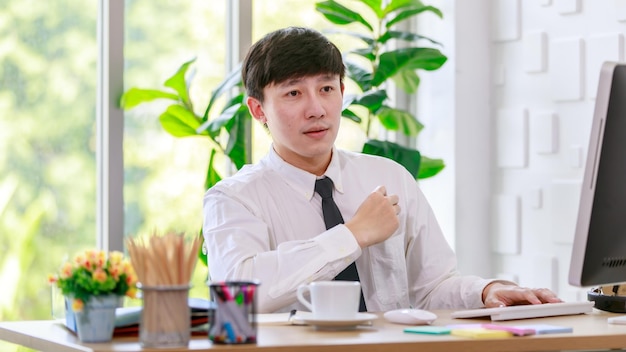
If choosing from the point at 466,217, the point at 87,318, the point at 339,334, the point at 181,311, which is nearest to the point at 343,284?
the point at 339,334

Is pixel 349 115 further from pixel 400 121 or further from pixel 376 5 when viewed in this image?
pixel 376 5

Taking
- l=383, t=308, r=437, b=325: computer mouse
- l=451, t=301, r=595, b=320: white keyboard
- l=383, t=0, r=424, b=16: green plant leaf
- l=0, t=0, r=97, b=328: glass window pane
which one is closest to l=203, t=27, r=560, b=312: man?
l=451, t=301, r=595, b=320: white keyboard

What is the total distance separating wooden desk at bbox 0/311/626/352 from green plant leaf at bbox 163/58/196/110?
178cm

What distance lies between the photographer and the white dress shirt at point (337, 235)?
2.00 meters

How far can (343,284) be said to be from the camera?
1606 mm

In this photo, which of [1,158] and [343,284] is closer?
[343,284]

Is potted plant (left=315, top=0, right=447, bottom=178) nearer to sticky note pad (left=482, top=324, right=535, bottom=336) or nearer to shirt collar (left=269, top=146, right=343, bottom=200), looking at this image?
shirt collar (left=269, top=146, right=343, bottom=200)

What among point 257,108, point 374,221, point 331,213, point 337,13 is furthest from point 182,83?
point 374,221

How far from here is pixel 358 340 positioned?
57.4 inches

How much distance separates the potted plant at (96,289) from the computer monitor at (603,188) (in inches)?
28.9

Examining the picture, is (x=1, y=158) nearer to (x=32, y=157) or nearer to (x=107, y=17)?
(x=32, y=157)

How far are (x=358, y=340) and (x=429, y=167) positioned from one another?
224 centimetres

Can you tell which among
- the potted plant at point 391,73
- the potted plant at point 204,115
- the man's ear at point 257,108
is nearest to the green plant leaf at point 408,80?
the potted plant at point 391,73

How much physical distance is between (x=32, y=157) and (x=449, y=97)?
1.63 m
